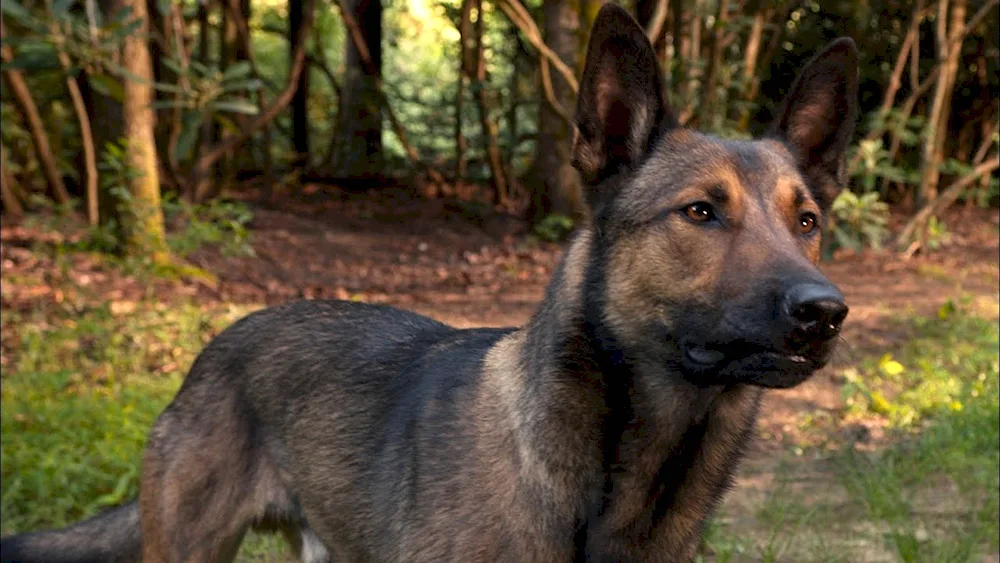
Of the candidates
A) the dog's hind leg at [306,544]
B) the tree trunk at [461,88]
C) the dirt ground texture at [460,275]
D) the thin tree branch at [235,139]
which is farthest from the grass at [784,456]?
the tree trunk at [461,88]

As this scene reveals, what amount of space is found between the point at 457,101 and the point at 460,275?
4.23 meters

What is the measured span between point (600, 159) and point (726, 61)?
8.66m

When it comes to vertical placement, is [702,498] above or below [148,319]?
above

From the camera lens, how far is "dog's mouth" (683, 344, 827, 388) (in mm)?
2764

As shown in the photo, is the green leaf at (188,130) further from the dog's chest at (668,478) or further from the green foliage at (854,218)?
the dog's chest at (668,478)

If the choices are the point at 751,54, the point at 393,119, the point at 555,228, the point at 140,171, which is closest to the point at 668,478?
the point at 140,171

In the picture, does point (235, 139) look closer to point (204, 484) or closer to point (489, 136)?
point (489, 136)

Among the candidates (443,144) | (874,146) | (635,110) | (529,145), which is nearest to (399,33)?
(443,144)

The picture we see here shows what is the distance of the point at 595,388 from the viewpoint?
3027mm

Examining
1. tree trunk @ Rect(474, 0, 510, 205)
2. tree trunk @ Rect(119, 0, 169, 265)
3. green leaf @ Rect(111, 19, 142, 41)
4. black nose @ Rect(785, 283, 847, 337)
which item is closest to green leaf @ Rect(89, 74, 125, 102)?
green leaf @ Rect(111, 19, 142, 41)

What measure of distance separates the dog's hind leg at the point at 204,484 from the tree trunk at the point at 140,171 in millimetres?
4424

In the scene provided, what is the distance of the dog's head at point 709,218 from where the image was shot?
2768mm

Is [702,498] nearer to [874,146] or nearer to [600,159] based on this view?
[600,159]

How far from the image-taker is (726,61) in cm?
1145
